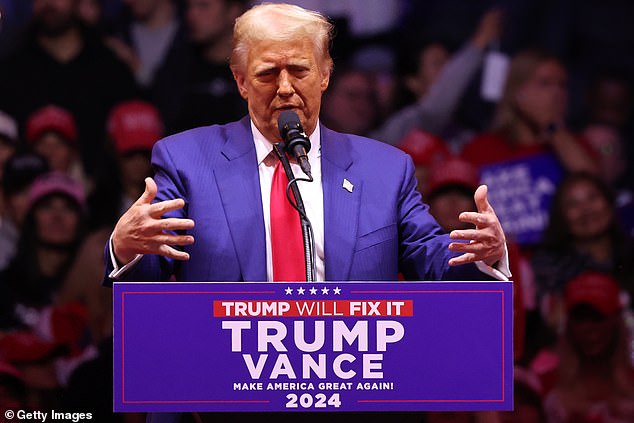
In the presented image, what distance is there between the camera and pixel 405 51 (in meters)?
4.84

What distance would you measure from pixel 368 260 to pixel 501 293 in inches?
17.1

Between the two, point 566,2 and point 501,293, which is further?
point 566,2

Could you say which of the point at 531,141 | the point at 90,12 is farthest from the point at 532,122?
the point at 90,12

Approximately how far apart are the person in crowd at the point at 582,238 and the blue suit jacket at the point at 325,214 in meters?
2.46

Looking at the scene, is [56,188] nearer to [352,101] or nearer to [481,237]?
[352,101]

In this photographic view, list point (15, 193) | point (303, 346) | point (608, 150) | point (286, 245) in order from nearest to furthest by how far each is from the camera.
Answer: point (303, 346) → point (286, 245) → point (15, 193) → point (608, 150)

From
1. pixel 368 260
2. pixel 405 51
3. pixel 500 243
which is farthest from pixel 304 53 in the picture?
pixel 405 51

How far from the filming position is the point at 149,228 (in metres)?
1.95

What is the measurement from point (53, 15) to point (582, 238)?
2782mm

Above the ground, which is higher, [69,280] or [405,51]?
[405,51]

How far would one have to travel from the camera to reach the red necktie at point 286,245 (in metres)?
2.21

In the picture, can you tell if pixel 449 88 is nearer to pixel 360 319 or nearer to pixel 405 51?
pixel 405 51

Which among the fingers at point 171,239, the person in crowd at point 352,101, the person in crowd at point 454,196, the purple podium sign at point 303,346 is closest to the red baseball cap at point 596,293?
the person in crowd at point 454,196

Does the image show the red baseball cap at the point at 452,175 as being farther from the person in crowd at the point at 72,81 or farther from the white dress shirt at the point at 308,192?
the white dress shirt at the point at 308,192
